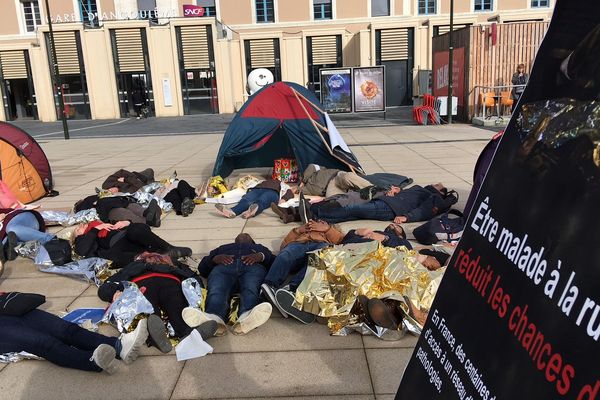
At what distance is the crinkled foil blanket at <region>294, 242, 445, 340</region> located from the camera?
3438mm

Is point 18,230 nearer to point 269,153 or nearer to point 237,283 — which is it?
point 237,283

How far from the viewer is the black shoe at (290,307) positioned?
360cm

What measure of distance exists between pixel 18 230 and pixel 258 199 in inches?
116

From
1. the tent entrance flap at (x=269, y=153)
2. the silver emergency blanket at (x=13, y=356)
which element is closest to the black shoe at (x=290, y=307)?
the silver emergency blanket at (x=13, y=356)

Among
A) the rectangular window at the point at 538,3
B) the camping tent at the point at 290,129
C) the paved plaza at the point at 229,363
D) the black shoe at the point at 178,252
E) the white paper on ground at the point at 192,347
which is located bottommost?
the paved plaza at the point at 229,363

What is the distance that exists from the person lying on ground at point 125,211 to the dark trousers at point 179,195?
476mm

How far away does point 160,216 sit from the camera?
671 cm

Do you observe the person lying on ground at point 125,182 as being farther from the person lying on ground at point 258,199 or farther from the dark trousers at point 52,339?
the dark trousers at point 52,339

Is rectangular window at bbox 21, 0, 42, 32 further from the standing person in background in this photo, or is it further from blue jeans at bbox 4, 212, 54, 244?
blue jeans at bbox 4, 212, 54, 244

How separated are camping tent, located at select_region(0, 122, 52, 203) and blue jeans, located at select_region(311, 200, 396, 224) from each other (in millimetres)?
4769

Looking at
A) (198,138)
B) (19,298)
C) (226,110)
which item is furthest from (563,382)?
(226,110)

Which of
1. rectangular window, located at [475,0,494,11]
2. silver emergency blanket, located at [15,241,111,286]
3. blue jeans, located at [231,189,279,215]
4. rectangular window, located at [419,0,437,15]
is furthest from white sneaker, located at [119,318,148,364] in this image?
rectangular window, located at [475,0,494,11]

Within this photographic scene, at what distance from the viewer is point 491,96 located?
653 inches

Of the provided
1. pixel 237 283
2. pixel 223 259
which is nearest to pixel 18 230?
pixel 223 259
